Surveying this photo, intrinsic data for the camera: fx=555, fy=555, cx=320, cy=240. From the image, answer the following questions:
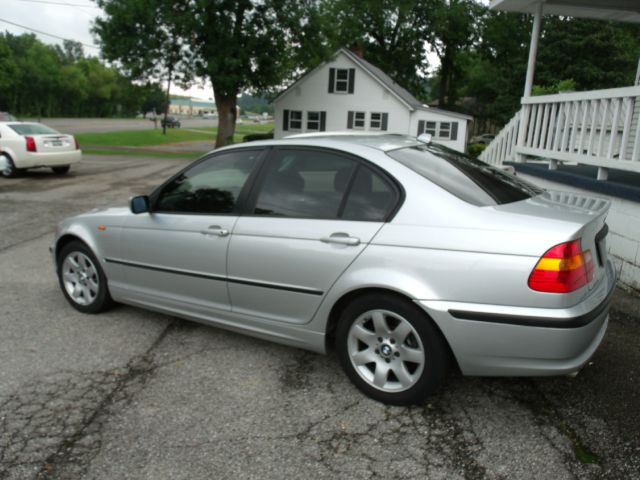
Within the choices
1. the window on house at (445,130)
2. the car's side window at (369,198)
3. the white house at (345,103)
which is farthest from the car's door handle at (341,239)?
the window on house at (445,130)

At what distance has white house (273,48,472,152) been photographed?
37188 millimetres

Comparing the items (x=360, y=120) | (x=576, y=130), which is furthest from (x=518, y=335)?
(x=360, y=120)

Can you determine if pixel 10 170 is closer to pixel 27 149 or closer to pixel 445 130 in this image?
pixel 27 149

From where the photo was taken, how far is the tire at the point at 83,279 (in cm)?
471

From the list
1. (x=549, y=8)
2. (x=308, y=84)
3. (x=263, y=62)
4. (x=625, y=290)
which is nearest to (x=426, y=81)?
(x=308, y=84)

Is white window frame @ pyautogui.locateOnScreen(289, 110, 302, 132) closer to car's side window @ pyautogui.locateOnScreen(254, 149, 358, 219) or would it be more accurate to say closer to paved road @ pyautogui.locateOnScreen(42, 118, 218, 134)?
Answer: paved road @ pyautogui.locateOnScreen(42, 118, 218, 134)

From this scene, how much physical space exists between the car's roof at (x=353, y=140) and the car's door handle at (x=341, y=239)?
0.65 m

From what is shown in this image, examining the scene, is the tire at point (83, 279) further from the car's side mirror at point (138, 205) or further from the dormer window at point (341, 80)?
the dormer window at point (341, 80)

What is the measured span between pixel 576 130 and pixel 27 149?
13.0 meters

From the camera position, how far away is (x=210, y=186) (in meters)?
4.11

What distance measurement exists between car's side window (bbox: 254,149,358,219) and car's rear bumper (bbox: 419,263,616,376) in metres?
0.93

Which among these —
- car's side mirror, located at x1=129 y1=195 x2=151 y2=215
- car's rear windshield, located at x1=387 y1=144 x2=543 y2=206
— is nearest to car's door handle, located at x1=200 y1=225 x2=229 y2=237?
car's side mirror, located at x1=129 y1=195 x2=151 y2=215

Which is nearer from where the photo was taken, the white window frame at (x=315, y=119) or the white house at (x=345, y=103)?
the white house at (x=345, y=103)

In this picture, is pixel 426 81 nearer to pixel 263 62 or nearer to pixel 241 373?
pixel 263 62
